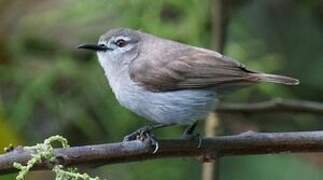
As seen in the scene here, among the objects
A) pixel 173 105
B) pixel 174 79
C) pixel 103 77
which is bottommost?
pixel 173 105

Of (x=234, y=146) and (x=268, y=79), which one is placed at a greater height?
(x=268, y=79)

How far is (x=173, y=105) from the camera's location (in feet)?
14.4

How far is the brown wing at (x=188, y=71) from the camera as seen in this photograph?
4.44m

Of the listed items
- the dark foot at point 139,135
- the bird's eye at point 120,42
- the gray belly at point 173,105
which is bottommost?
the dark foot at point 139,135

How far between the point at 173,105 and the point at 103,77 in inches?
65.7

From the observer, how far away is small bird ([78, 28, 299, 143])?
4.36 meters

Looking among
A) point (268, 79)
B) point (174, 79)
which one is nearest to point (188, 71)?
point (174, 79)

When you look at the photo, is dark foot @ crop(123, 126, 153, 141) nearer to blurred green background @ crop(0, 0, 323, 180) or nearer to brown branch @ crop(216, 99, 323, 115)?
brown branch @ crop(216, 99, 323, 115)

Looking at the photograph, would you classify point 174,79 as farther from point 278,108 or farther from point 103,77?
point 103,77

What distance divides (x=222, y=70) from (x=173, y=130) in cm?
169

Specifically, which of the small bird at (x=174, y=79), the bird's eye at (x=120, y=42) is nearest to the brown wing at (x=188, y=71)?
the small bird at (x=174, y=79)

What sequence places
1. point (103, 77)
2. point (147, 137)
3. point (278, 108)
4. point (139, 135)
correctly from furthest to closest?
1. point (103, 77)
2. point (278, 108)
3. point (139, 135)
4. point (147, 137)

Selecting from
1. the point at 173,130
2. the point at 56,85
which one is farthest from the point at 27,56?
the point at 173,130

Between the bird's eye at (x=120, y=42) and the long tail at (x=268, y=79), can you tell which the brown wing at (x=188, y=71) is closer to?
the long tail at (x=268, y=79)
